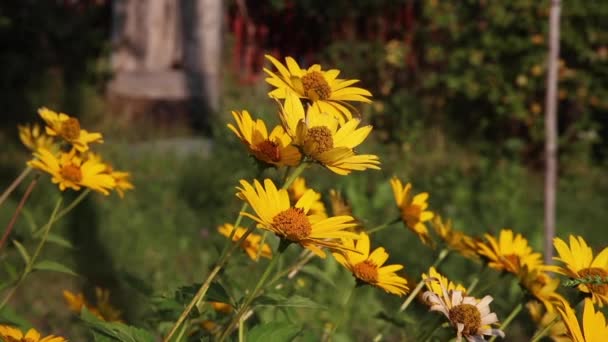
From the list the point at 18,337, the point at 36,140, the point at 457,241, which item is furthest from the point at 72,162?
the point at 457,241

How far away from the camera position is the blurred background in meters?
5.43

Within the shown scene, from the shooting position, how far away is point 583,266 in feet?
4.39

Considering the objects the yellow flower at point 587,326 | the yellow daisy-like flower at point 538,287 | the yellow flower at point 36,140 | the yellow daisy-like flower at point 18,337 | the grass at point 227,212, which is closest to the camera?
the yellow flower at point 587,326

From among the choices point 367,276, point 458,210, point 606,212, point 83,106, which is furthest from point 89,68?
point 367,276

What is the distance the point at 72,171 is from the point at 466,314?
29.4 inches

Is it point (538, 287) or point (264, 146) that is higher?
point (264, 146)

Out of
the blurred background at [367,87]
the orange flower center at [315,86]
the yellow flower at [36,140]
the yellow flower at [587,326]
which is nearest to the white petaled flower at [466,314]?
the yellow flower at [587,326]

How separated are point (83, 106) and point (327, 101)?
17.8ft

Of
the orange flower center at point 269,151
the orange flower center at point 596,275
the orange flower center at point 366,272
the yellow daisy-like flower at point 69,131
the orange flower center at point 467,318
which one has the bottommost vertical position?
the orange flower center at point 366,272

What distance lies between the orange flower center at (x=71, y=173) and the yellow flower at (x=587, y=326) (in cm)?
85

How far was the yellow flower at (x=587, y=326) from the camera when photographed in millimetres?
1106

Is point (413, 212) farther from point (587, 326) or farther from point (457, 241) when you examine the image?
point (587, 326)

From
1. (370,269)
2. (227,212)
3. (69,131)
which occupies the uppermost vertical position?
(69,131)

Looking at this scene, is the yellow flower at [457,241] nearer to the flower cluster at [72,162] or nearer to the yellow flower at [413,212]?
the yellow flower at [413,212]
